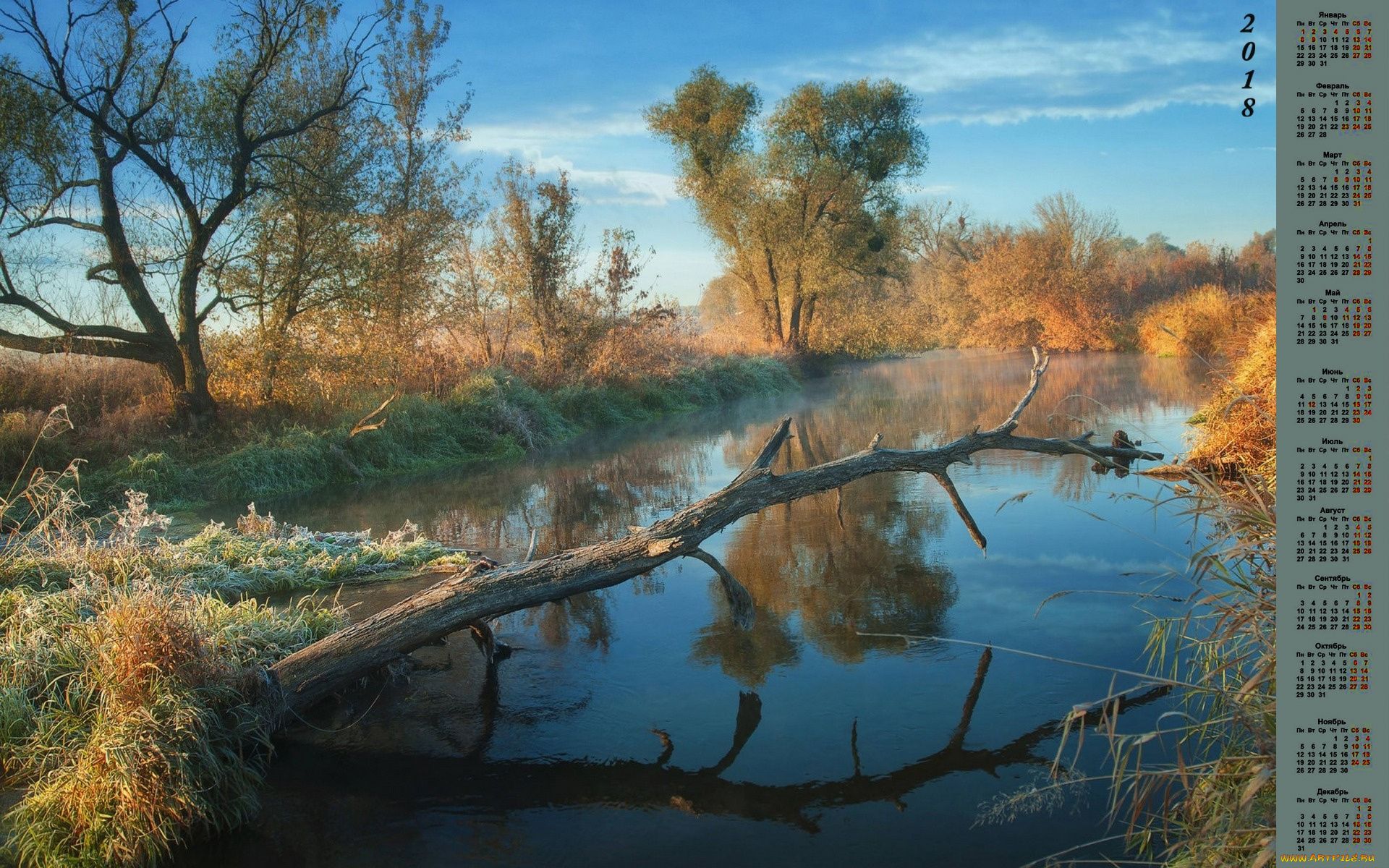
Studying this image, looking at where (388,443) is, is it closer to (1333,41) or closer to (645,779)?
(645,779)

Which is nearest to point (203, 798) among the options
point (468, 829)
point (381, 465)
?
point (468, 829)

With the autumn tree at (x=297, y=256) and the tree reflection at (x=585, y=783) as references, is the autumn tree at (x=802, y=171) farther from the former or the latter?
the tree reflection at (x=585, y=783)

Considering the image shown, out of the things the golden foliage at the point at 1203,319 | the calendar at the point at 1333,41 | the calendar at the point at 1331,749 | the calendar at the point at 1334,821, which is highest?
the golden foliage at the point at 1203,319

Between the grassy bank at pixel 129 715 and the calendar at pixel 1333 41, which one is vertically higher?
the calendar at pixel 1333 41

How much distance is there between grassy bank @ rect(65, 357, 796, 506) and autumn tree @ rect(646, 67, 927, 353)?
10.4m

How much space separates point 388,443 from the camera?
47.5ft

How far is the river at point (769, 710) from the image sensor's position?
3.77m

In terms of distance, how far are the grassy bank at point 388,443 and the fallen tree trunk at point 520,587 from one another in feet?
24.7

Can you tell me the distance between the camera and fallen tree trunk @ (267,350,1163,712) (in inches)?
185

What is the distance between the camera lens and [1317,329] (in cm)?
197

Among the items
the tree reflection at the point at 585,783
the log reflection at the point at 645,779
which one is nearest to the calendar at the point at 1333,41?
the tree reflection at the point at 585,783

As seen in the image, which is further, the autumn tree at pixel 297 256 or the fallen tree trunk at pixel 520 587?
the autumn tree at pixel 297 256

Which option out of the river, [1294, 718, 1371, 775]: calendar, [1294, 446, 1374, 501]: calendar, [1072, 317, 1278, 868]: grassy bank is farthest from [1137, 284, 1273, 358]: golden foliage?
[1294, 718, 1371, 775]: calendar

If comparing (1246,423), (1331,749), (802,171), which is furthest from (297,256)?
(802,171)
